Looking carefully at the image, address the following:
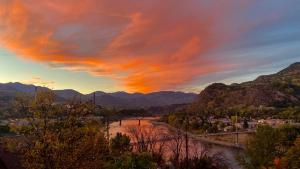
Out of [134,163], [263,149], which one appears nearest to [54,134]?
[134,163]

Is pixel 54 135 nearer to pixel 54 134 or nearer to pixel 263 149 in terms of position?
pixel 54 134

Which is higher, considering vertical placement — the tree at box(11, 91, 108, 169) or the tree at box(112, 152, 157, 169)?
the tree at box(11, 91, 108, 169)

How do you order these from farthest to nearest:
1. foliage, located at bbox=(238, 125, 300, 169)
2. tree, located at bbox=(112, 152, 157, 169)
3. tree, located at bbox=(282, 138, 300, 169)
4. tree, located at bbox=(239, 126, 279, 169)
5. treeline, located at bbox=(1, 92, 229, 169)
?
tree, located at bbox=(239, 126, 279, 169) → foliage, located at bbox=(238, 125, 300, 169) → tree, located at bbox=(282, 138, 300, 169) → tree, located at bbox=(112, 152, 157, 169) → treeline, located at bbox=(1, 92, 229, 169)

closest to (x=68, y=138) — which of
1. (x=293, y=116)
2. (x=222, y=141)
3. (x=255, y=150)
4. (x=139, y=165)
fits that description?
(x=139, y=165)

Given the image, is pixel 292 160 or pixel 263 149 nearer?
pixel 292 160

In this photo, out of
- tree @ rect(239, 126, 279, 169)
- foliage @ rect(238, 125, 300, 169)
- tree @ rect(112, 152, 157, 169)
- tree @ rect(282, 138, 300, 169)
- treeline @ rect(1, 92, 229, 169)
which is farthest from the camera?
tree @ rect(239, 126, 279, 169)

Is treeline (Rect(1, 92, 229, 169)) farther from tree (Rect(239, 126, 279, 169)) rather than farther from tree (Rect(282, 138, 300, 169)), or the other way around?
tree (Rect(239, 126, 279, 169))

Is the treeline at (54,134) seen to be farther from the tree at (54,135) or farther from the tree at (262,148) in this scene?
the tree at (262,148)

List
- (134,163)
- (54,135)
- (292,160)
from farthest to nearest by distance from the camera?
(292,160) < (134,163) < (54,135)

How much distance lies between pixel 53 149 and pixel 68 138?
115 cm

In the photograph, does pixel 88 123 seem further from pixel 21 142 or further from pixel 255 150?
pixel 255 150

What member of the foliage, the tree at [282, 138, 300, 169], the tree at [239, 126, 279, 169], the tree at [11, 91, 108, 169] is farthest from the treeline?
the tree at [239, 126, 279, 169]

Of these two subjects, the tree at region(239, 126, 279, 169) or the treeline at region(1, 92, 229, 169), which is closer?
the treeline at region(1, 92, 229, 169)

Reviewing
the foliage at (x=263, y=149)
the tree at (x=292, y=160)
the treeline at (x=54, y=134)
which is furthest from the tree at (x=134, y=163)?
the foliage at (x=263, y=149)
